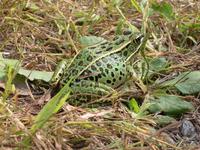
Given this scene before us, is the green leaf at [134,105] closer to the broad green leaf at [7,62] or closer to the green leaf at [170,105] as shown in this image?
the green leaf at [170,105]

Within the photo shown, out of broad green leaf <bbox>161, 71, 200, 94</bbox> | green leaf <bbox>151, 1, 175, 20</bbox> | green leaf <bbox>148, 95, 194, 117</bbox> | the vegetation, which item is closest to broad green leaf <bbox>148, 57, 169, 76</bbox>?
the vegetation

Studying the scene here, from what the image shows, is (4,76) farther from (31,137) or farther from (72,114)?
(31,137)

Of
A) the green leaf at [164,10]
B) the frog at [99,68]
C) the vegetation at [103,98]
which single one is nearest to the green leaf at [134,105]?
the vegetation at [103,98]

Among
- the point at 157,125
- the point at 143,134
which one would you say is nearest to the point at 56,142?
the point at 143,134

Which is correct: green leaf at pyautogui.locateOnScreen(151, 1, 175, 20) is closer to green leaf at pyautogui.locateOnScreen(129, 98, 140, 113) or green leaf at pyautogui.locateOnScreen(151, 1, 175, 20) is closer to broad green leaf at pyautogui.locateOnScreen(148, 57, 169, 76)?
broad green leaf at pyautogui.locateOnScreen(148, 57, 169, 76)

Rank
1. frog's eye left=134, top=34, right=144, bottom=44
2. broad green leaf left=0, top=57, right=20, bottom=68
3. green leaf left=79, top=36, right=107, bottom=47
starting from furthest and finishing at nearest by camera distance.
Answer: green leaf left=79, top=36, right=107, bottom=47
frog's eye left=134, top=34, right=144, bottom=44
broad green leaf left=0, top=57, right=20, bottom=68

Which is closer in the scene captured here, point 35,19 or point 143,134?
point 143,134

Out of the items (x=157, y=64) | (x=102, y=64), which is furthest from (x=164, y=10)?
(x=102, y=64)

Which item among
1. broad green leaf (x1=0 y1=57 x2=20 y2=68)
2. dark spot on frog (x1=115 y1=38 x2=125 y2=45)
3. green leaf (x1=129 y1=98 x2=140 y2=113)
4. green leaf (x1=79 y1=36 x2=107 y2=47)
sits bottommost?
green leaf (x1=129 y1=98 x2=140 y2=113)
